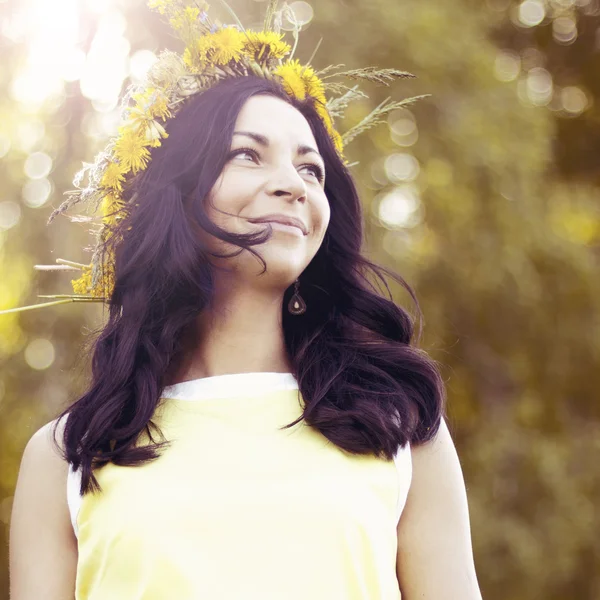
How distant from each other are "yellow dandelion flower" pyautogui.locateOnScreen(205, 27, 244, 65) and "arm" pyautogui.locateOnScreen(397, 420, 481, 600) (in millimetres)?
982

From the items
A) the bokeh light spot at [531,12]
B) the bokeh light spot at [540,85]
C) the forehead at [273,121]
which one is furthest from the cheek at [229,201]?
the bokeh light spot at [531,12]

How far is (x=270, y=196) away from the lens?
185 centimetres

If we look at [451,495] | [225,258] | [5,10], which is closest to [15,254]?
[5,10]

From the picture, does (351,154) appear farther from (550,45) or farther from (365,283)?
(365,283)

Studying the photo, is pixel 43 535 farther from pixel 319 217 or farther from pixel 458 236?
pixel 458 236

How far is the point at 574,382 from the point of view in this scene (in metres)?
5.79

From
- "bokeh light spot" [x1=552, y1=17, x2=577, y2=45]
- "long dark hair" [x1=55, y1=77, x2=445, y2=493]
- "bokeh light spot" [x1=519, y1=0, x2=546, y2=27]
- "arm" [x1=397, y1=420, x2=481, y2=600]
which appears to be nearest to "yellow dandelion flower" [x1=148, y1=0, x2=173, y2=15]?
"long dark hair" [x1=55, y1=77, x2=445, y2=493]

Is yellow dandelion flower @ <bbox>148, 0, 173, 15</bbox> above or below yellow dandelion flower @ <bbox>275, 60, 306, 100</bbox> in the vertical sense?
above

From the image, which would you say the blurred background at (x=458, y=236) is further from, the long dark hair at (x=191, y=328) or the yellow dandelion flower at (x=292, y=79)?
the long dark hair at (x=191, y=328)

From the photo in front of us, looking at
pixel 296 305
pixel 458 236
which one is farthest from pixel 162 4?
pixel 458 236

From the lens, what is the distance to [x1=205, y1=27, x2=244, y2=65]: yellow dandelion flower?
6.87 feet

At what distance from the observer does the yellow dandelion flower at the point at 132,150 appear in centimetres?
204

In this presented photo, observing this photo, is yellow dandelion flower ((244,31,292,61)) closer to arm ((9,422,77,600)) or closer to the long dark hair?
the long dark hair

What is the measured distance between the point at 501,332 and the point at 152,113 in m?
3.91
